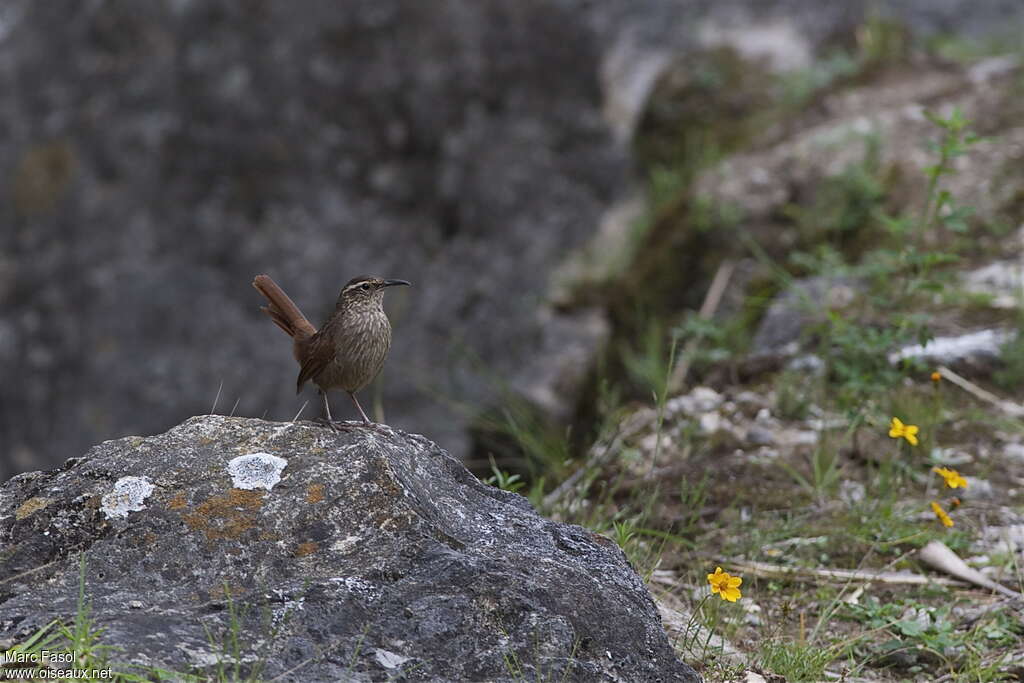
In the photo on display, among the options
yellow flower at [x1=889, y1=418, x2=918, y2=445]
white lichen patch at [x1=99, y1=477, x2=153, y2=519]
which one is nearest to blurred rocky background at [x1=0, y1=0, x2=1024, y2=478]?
yellow flower at [x1=889, y1=418, x2=918, y2=445]

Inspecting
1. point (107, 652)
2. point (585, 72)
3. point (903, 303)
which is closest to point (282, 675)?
point (107, 652)

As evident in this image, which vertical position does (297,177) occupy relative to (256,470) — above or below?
below

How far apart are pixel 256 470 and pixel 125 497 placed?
30 cm

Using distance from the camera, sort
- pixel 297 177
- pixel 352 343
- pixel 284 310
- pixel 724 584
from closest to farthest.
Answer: pixel 724 584, pixel 352 343, pixel 284 310, pixel 297 177

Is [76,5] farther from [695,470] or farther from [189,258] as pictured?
[695,470]

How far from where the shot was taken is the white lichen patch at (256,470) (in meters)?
2.54

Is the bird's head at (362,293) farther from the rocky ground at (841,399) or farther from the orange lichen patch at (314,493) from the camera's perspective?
the orange lichen patch at (314,493)

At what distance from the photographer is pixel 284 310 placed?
3947 millimetres

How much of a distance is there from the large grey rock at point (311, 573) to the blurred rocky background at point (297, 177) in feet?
13.6

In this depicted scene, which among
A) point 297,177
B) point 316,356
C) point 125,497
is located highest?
point 125,497

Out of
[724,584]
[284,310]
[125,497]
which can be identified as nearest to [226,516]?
[125,497]

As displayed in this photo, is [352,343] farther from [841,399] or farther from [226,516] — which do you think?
[841,399]

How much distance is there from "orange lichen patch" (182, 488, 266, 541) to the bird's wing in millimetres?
1084

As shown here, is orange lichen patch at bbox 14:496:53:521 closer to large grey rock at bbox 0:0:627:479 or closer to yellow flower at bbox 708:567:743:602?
yellow flower at bbox 708:567:743:602
